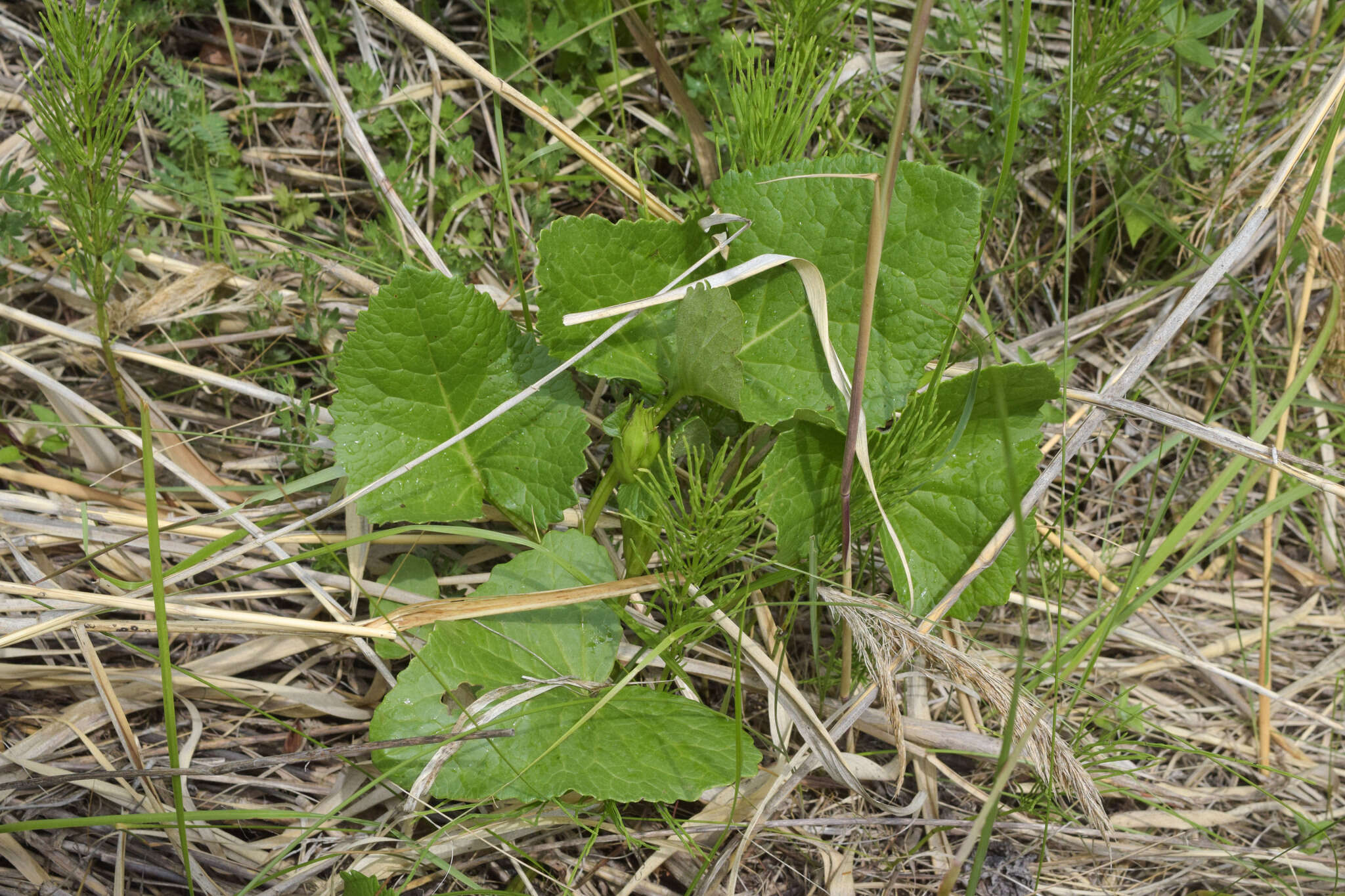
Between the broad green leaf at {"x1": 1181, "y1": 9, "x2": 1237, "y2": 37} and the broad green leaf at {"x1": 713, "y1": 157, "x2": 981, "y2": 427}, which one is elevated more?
the broad green leaf at {"x1": 1181, "y1": 9, "x2": 1237, "y2": 37}

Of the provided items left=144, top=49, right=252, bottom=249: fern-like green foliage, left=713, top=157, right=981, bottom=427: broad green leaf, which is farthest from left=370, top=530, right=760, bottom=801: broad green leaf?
left=144, top=49, right=252, bottom=249: fern-like green foliage

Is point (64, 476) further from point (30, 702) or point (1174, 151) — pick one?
point (1174, 151)

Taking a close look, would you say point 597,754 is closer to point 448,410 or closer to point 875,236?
point 448,410

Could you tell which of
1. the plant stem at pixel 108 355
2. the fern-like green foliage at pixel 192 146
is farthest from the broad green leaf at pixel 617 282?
the fern-like green foliage at pixel 192 146

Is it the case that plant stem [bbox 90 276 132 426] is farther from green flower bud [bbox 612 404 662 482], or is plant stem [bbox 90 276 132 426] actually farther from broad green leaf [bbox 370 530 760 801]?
green flower bud [bbox 612 404 662 482]

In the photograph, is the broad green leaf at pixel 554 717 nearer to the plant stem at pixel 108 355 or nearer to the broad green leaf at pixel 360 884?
the broad green leaf at pixel 360 884

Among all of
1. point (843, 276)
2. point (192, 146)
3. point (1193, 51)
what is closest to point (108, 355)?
point (192, 146)

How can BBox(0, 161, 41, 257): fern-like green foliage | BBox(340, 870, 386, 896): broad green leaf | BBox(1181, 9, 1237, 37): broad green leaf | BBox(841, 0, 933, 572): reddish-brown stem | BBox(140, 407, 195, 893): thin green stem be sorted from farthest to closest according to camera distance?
BBox(1181, 9, 1237, 37): broad green leaf → BBox(0, 161, 41, 257): fern-like green foliage → BBox(340, 870, 386, 896): broad green leaf → BBox(140, 407, 195, 893): thin green stem → BBox(841, 0, 933, 572): reddish-brown stem
